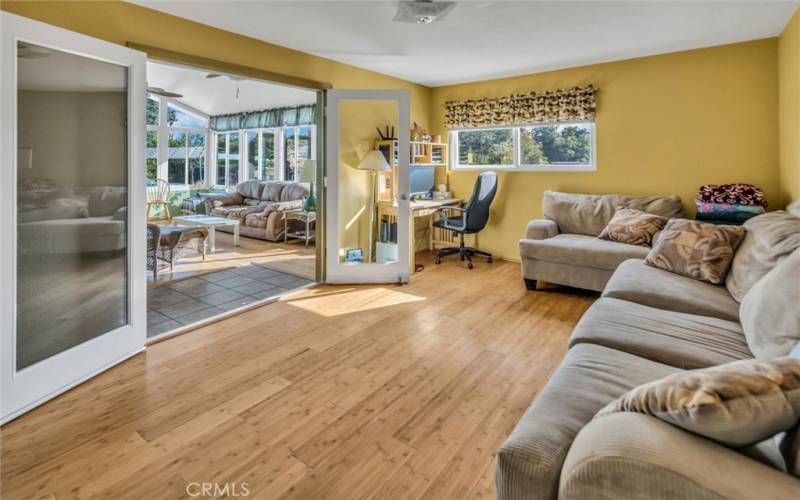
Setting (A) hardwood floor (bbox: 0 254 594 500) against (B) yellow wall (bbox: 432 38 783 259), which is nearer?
(A) hardwood floor (bbox: 0 254 594 500)

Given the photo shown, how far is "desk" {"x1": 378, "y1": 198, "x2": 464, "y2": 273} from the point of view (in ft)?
16.1

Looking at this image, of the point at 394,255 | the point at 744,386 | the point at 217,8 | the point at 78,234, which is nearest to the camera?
the point at 744,386

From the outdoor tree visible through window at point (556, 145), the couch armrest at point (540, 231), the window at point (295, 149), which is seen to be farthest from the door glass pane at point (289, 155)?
the couch armrest at point (540, 231)

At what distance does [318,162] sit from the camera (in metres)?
4.36

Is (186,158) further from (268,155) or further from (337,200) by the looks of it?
(337,200)

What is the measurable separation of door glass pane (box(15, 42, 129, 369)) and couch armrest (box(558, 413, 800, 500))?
263 cm

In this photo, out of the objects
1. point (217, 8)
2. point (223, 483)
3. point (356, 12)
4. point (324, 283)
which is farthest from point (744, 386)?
point (324, 283)

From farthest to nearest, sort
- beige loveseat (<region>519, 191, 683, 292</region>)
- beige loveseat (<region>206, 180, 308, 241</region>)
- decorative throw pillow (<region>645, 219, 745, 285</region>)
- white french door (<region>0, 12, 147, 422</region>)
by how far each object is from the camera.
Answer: beige loveseat (<region>206, 180, 308, 241</region>)
beige loveseat (<region>519, 191, 683, 292</region>)
decorative throw pillow (<region>645, 219, 745, 285</region>)
white french door (<region>0, 12, 147, 422</region>)

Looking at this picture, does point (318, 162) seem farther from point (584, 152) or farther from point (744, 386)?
point (744, 386)

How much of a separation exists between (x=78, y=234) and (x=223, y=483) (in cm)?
176

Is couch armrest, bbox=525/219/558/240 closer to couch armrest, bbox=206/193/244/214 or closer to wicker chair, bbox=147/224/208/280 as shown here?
wicker chair, bbox=147/224/208/280

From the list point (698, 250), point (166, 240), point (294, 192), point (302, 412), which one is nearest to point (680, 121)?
point (698, 250)

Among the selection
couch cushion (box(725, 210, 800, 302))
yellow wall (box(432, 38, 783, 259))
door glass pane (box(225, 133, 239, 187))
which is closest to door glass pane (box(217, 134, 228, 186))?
door glass pane (box(225, 133, 239, 187))

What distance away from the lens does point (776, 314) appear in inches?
63.6
